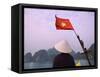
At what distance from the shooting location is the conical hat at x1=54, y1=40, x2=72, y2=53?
7.11 feet

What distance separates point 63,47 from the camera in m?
2.19

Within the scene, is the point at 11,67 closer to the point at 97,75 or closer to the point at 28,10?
the point at 28,10

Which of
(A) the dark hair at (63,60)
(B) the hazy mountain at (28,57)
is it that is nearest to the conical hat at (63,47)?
(A) the dark hair at (63,60)

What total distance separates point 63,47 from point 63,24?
21 centimetres

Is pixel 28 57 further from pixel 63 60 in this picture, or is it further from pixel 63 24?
pixel 63 24

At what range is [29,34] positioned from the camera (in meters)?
2.04

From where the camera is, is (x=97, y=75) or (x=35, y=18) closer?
(x=35, y=18)

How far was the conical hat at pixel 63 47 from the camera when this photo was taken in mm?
2168

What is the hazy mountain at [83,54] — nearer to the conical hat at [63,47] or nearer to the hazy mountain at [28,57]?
the conical hat at [63,47]

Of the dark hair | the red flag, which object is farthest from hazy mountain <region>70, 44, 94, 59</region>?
the red flag

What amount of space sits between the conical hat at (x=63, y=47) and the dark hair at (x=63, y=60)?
0.12 feet

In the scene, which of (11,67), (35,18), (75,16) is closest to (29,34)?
(35,18)

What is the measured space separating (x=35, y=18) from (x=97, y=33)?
2.11 feet

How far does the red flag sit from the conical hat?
0.12 metres
